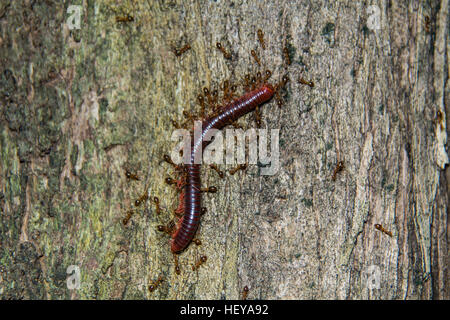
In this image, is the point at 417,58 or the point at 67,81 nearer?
the point at 67,81

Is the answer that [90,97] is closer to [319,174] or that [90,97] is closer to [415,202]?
[319,174]

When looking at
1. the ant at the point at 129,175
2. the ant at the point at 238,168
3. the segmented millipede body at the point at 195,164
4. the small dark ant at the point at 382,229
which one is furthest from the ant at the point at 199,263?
the small dark ant at the point at 382,229

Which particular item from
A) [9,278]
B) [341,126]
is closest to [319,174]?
[341,126]

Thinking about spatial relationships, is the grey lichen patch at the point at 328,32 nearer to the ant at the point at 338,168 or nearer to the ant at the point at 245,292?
the ant at the point at 338,168

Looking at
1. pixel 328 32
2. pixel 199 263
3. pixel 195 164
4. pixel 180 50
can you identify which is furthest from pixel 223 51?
pixel 199 263

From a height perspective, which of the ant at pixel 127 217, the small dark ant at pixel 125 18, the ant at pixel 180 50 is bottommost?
the ant at pixel 127 217

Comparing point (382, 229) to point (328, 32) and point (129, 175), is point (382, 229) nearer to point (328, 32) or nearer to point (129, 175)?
point (328, 32)

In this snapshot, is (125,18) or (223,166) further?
(223,166)
